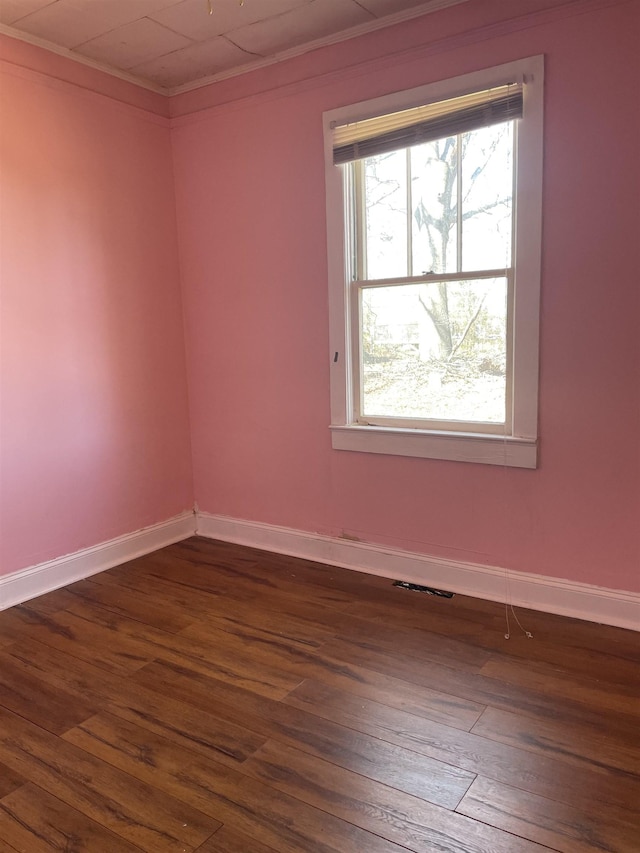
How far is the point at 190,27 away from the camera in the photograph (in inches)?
116

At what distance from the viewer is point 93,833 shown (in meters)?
1.68

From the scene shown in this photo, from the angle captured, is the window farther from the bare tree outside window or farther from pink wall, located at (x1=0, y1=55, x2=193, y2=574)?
pink wall, located at (x1=0, y1=55, x2=193, y2=574)

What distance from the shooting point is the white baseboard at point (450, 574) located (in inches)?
108

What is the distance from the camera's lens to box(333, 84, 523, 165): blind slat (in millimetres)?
2676

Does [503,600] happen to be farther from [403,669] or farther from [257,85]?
[257,85]

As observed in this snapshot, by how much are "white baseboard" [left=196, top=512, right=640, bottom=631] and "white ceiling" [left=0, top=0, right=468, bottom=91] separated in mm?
2618

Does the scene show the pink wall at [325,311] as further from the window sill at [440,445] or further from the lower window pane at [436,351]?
the lower window pane at [436,351]

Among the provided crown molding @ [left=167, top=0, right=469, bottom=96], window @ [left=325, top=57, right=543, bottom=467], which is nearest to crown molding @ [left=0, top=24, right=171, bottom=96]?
crown molding @ [left=167, top=0, right=469, bottom=96]

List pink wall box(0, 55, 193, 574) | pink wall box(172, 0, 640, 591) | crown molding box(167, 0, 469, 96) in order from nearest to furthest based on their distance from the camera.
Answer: pink wall box(172, 0, 640, 591)
crown molding box(167, 0, 469, 96)
pink wall box(0, 55, 193, 574)

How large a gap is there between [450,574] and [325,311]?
5.01ft

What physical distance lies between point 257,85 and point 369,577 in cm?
276

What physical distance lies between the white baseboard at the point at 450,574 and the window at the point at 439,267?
1.83ft

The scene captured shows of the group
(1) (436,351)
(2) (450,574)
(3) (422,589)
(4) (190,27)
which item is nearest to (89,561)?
(3) (422,589)

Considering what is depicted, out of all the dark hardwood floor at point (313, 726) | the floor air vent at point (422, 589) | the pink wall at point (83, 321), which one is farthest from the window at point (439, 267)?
the pink wall at point (83, 321)
